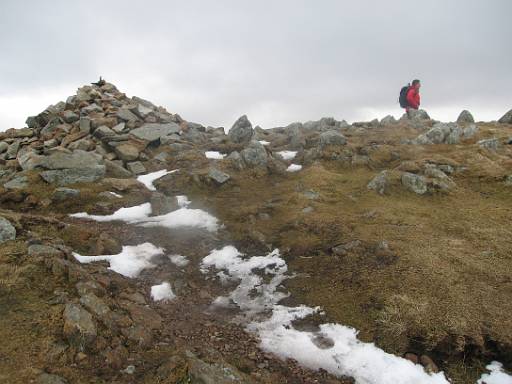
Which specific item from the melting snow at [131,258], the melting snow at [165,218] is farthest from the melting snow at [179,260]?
the melting snow at [165,218]

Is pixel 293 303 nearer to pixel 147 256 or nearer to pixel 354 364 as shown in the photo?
pixel 354 364

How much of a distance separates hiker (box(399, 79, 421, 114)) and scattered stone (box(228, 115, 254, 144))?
2275 centimetres

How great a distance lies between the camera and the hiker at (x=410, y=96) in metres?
44.0

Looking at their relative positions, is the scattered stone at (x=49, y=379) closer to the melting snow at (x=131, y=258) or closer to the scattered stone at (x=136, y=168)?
the melting snow at (x=131, y=258)

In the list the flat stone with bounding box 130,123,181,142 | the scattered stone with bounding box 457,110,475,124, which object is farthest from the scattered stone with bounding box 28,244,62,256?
the scattered stone with bounding box 457,110,475,124

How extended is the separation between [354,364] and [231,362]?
3336 millimetres

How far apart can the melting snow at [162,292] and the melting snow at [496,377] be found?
9.76 meters

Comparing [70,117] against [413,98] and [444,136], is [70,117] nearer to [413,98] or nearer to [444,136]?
[444,136]

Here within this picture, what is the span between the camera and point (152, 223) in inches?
775

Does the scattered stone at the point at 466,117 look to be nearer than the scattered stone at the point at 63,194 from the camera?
No

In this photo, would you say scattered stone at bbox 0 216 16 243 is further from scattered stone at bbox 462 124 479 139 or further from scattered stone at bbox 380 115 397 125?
scattered stone at bbox 380 115 397 125

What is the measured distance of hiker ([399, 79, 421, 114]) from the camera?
4403 centimetres

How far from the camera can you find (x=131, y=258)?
615 inches

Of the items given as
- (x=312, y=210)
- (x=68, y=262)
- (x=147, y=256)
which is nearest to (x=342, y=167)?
(x=312, y=210)
